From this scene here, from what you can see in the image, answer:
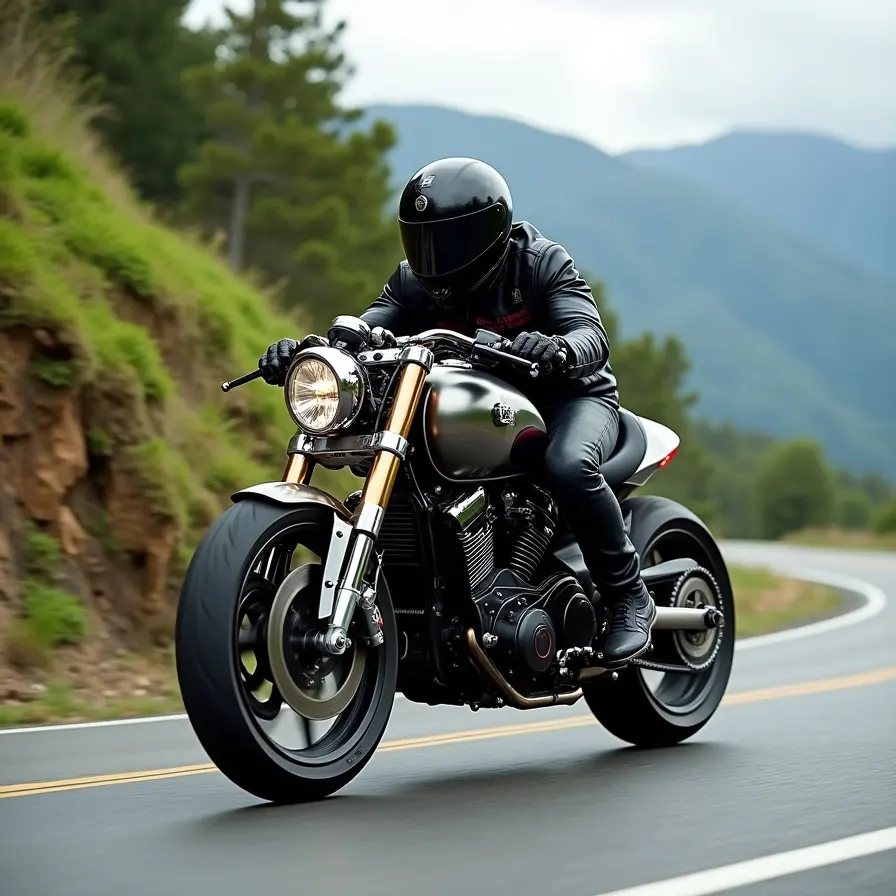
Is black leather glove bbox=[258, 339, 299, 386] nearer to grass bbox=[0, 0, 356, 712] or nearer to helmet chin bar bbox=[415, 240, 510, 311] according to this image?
helmet chin bar bbox=[415, 240, 510, 311]

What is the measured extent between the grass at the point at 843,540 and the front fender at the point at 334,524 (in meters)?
44.7

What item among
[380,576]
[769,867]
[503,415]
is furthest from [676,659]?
[769,867]

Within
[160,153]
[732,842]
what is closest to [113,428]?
[732,842]

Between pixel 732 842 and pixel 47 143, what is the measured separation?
33.2 feet

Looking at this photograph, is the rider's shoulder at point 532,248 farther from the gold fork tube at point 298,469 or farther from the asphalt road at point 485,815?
the asphalt road at point 485,815

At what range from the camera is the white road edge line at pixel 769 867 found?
4.29 m

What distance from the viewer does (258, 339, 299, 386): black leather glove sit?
6.08m

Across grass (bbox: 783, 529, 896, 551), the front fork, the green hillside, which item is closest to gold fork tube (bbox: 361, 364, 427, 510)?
the front fork

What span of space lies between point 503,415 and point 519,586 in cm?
65

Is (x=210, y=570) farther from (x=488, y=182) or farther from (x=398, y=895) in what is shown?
(x=488, y=182)

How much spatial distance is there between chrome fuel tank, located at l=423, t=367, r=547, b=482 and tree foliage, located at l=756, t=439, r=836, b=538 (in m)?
135

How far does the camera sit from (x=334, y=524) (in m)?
5.53

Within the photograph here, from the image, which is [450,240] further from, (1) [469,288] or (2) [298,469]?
(2) [298,469]

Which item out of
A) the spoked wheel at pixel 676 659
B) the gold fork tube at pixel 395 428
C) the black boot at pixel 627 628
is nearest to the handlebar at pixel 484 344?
the gold fork tube at pixel 395 428
